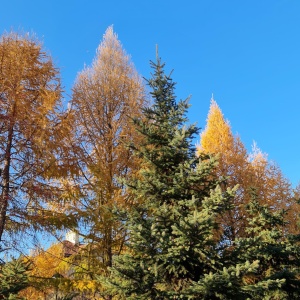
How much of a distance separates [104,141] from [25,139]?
7.52 ft

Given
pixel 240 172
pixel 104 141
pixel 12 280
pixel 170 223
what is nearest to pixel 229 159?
pixel 240 172

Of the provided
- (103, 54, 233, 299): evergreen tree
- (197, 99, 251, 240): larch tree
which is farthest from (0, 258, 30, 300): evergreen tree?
(197, 99, 251, 240): larch tree

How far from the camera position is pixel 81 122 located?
902 cm

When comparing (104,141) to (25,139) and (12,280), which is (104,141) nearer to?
(25,139)

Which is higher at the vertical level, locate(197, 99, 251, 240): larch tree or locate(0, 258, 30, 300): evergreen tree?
locate(197, 99, 251, 240): larch tree

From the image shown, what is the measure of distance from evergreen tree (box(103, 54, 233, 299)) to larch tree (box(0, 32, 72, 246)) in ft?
6.38

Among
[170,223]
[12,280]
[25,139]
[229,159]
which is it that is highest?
[229,159]

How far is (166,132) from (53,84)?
3.33 meters

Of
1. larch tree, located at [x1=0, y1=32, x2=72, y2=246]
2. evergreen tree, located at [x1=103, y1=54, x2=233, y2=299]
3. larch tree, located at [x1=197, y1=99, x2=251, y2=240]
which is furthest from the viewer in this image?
larch tree, located at [x1=197, y1=99, x2=251, y2=240]

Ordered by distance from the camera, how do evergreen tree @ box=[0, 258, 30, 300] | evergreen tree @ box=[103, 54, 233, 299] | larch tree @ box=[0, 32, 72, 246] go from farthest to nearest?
1. larch tree @ box=[0, 32, 72, 246]
2. evergreen tree @ box=[103, 54, 233, 299]
3. evergreen tree @ box=[0, 258, 30, 300]

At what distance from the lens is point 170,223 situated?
18.8 ft

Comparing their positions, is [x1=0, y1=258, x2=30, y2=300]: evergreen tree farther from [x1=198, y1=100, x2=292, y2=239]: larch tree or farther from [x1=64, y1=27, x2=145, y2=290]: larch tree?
[x1=198, y1=100, x2=292, y2=239]: larch tree

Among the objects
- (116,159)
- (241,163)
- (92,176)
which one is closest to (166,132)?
(116,159)

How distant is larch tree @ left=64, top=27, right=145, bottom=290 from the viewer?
754 cm
